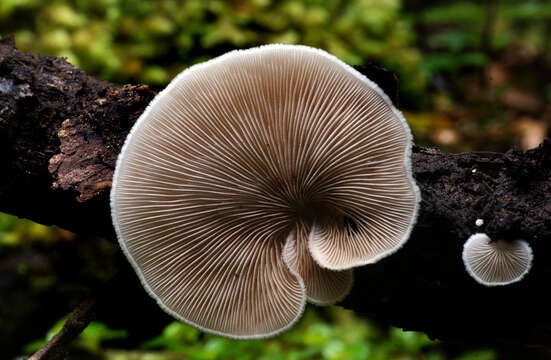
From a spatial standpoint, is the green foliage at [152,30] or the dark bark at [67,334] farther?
the green foliage at [152,30]

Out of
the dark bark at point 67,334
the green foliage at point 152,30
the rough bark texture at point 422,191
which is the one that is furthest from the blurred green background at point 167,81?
the rough bark texture at point 422,191

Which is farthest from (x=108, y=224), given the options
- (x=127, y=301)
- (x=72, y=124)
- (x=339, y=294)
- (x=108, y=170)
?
(x=127, y=301)

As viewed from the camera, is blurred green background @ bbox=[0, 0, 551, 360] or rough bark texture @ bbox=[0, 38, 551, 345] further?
blurred green background @ bbox=[0, 0, 551, 360]

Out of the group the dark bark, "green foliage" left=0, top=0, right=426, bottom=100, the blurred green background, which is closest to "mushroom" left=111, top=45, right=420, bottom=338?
the dark bark

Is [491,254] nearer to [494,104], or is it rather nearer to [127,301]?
[127,301]

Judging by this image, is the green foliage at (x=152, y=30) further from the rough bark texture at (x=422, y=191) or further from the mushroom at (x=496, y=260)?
the mushroom at (x=496, y=260)

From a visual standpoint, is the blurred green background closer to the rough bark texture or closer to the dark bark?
the dark bark
